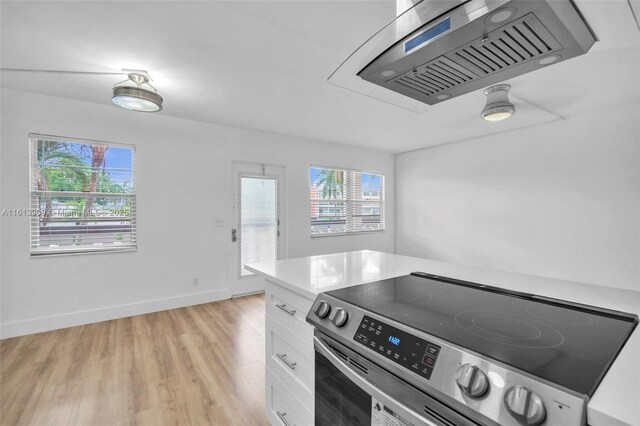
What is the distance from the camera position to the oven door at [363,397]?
0.69m

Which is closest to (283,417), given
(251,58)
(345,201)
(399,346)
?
(399,346)

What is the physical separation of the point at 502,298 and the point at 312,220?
4.00 metres

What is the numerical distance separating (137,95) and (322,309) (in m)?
2.50

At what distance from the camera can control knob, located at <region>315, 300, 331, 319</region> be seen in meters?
1.04

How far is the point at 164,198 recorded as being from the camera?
143 inches

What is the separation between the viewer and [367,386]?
0.85 metres

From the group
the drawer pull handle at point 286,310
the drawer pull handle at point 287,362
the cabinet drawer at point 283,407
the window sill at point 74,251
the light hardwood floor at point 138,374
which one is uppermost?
the window sill at point 74,251

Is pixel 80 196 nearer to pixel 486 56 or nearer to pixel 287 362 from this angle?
pixel 287 362

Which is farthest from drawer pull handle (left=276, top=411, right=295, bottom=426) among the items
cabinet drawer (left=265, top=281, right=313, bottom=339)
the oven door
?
cabinet drawer (left=265, top=281, right=313, bottom=339)

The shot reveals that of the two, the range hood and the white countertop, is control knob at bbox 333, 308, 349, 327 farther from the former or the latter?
the range hood

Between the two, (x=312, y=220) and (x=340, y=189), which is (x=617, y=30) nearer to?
(x=312, y=220)

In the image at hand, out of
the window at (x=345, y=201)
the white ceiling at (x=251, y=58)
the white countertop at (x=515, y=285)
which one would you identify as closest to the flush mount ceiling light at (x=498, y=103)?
the white ceiling at (x=251, y=58)

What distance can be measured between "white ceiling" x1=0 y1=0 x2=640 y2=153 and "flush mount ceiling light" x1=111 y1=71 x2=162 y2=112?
0.39 feet

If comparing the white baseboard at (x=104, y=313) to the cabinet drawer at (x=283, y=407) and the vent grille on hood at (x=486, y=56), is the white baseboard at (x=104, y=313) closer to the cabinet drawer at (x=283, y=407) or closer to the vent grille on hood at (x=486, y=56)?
the cabinet drawer at (x=283, y=407)
